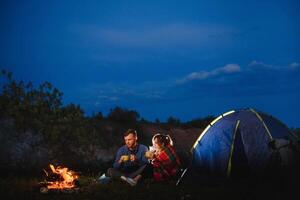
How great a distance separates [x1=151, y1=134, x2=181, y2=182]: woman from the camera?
34.9 feet

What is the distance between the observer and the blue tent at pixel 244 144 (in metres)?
11.1

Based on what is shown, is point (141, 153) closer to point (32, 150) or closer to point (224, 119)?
point (224, 119)

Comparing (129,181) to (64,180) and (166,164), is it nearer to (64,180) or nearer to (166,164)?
(166,164)

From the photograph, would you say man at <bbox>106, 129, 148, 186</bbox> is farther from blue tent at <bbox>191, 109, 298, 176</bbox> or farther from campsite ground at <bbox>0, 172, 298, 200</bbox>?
blue tent at <bbox>191, 109, 298, 176</bbox>

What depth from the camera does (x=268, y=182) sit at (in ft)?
33.8

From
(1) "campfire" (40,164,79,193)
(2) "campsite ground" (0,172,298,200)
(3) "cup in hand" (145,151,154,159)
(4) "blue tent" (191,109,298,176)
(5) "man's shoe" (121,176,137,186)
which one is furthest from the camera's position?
(4) "blue tent" (191,109,298,176)

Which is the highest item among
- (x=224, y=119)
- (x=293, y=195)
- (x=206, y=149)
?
(x=224, y=119)

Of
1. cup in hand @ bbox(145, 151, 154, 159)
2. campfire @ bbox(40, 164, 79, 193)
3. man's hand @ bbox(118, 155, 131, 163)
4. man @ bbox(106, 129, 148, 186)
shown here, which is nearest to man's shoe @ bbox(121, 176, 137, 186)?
man @ bbox(106, 129, 148, 186)

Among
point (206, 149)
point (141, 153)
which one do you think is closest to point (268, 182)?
point (206, 149)

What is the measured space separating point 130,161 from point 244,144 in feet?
10.6

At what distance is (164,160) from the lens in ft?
35.1

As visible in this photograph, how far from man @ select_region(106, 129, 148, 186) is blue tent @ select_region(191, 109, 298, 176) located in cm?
219

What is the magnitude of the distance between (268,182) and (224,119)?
7.94 ft

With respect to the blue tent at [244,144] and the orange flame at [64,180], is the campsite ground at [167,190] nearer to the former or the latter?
the orange flame at [64,180]
